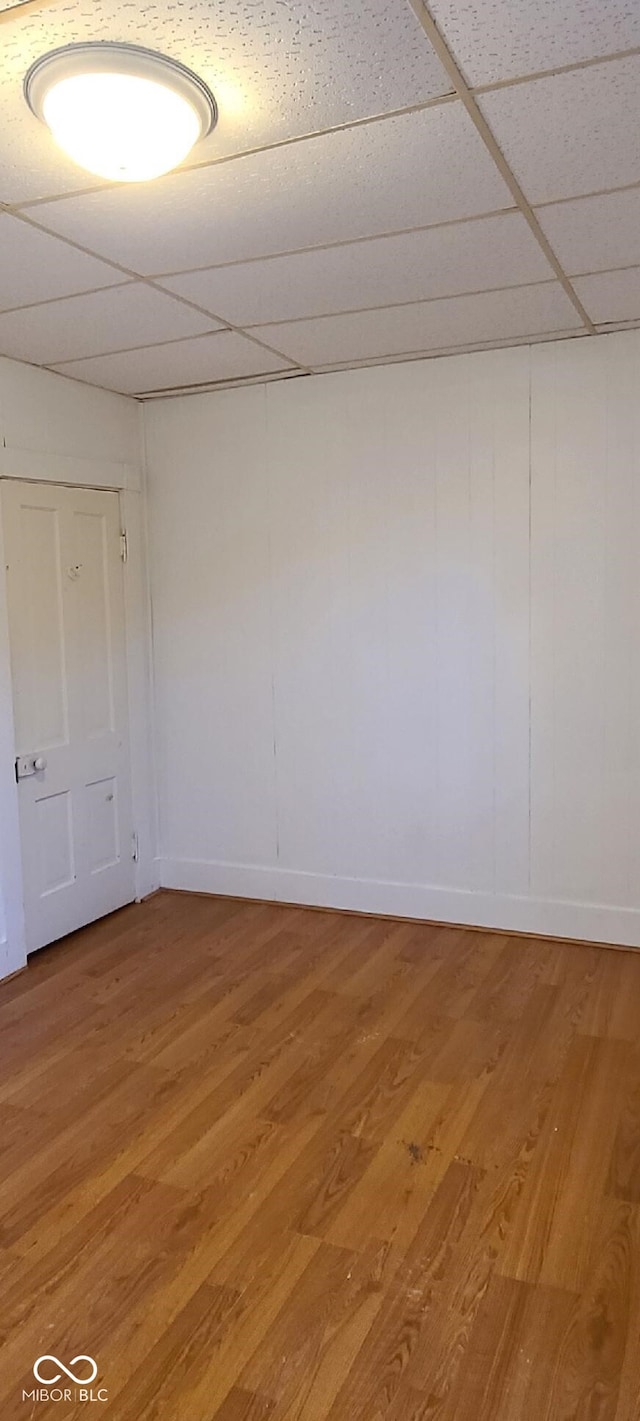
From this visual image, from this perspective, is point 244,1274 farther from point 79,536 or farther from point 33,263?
point 79,536

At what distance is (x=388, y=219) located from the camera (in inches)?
94.5

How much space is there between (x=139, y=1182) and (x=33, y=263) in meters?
2.65

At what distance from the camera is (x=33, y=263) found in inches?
104

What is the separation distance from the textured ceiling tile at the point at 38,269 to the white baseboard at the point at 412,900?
2822 mm

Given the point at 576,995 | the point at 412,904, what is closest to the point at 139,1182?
the point at 576,995

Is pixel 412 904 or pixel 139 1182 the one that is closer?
pixel 139 1182

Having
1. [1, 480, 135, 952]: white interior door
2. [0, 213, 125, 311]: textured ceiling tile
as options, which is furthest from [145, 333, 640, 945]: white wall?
[0, 213, 125, 311]: textured ceiling tile

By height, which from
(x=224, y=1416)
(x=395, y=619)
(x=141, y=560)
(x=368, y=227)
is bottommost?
(x=224, y=1416)

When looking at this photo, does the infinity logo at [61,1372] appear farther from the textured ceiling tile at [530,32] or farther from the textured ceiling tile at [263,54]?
the textured ceiling tile at [530,32]

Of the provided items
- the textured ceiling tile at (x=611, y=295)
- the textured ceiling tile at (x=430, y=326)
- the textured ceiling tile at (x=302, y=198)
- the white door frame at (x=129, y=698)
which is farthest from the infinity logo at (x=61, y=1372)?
the textured ceiling tile at (x=611, y=295)

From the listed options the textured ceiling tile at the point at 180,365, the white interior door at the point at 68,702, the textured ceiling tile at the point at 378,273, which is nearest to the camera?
the textured ceiling tile at the point at 378,273

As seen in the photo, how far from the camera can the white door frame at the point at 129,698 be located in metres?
3.75

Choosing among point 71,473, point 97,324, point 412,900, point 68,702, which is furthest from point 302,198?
point 412,900
